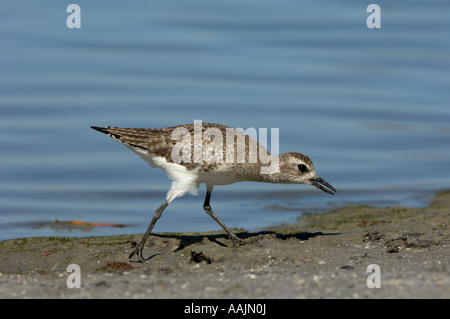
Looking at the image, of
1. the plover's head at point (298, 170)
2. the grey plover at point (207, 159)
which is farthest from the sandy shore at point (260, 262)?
the plover's head at point (298, 170)

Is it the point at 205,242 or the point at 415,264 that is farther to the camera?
the point at 205,242

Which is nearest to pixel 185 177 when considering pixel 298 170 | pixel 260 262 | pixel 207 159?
pixel 207 159

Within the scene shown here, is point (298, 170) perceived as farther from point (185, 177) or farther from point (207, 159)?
point (185, 177)

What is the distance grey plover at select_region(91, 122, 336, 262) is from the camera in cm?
1127

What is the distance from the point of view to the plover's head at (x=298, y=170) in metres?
11.8

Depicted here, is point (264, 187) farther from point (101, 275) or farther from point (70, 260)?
point (101, 275)

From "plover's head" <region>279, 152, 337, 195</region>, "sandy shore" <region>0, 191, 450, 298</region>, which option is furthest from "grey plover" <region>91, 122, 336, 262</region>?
"sandy shore" <region>0, 191, 450, 298</region>

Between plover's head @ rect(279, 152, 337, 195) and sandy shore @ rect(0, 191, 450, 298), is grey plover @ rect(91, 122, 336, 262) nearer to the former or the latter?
plover's head @ rect(279, 152, 337, 195)

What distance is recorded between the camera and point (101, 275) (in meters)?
8.72

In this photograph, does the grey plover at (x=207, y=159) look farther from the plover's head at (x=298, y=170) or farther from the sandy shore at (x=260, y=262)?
the sandy shore at (x=260, y=262)
